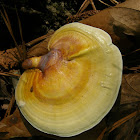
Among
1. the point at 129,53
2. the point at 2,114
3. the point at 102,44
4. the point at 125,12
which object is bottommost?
the point at 2,114

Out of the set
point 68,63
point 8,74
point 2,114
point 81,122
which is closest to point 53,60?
point 68,63

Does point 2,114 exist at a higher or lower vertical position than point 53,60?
lower

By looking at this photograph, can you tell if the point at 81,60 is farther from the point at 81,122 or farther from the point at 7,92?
the point at 7,92

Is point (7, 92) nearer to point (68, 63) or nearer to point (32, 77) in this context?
point (32, 77)

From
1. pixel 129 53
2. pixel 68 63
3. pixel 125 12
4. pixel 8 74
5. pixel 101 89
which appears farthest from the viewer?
pixel 8 74

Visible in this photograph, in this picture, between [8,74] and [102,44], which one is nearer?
[102,44]

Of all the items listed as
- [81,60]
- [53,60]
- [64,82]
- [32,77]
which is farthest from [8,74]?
[81,60]

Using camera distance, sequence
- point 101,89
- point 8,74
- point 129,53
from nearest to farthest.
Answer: point 101,89
point 129,53
point 8,74
